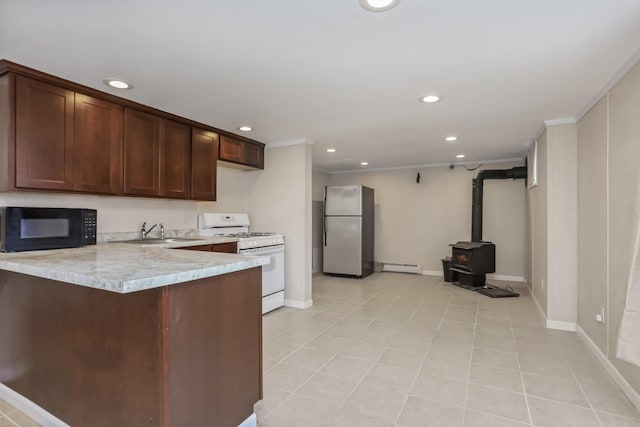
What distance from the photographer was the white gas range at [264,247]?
12.7 ft

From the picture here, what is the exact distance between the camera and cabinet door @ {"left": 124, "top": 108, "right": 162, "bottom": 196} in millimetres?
2920

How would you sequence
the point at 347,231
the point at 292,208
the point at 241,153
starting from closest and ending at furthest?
1. the point at 241,153
2. the point at 292,208
3. the point at 347,231

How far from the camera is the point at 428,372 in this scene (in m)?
2.46

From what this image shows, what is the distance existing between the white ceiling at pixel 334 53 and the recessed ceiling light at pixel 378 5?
41 millimetres

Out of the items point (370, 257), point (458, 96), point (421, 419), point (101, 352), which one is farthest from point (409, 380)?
point (370, 257)

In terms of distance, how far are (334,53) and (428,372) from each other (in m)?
2.37

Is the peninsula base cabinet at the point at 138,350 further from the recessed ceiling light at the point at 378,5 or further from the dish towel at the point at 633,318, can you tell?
the dish towel at the point at 633,318

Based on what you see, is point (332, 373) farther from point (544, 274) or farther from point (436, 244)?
point (436, 244)

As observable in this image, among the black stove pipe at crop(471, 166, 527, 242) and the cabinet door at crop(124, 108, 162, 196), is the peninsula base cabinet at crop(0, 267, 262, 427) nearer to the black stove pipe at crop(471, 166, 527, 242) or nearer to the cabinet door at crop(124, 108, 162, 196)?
the cabinet door at crop(124, 108, 162, 196)

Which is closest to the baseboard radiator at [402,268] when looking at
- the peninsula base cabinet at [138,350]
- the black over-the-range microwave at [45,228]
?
the peninsula base cabinet at [138,350]

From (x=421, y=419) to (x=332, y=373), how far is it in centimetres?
74

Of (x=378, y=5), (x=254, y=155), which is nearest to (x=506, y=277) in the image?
(x=254, y=155)

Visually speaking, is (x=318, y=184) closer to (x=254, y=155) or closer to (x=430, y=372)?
(x=254, y=155)

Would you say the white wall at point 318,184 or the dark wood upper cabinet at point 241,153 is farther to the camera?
the white wall at point 318,184
